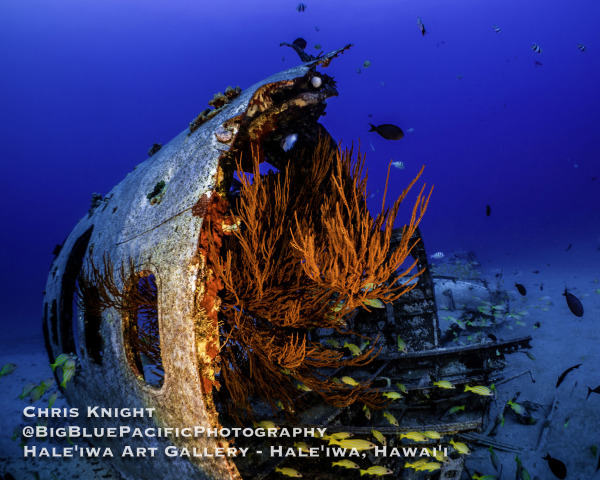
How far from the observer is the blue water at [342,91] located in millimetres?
99125

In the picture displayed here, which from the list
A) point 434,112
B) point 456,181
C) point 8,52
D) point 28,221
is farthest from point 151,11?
point 456,181

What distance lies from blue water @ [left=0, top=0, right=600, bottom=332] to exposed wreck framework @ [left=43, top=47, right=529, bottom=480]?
95159 millimetres

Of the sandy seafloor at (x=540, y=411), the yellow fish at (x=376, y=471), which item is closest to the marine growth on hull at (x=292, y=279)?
the yellow fish at (x=376, y=471)

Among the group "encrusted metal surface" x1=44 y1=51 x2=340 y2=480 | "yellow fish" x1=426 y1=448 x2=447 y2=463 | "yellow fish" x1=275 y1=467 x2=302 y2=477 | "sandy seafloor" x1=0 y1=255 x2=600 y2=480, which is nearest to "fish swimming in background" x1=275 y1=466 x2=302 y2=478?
"yellow fish" x1=275 y1=467 x2=302 y2=477

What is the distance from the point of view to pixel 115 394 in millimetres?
3098

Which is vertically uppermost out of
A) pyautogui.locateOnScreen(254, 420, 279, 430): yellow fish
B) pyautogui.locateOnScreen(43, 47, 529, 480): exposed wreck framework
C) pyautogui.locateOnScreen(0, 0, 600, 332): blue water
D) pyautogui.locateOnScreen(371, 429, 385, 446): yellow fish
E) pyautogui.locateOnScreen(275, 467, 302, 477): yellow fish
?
pyautogui.locateOnScreen(0, 0, 600, 332): blue water

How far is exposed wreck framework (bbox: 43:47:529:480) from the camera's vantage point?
2.20 metres

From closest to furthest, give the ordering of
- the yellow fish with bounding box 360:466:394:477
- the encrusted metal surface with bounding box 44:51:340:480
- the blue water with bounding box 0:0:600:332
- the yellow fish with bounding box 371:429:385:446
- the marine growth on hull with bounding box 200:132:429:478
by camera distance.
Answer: the encrusted metal surface with bounding box 44:51:340:480 < the marine growth on hull with bounding box 200:132:429:478 < the yellow fish with bounding box 360:466:394:477 < the yellow fish with bounding box 371:429:385:446 < the blue water with bounding box 0:0:600:332

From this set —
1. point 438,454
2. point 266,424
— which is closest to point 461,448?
point 438,454

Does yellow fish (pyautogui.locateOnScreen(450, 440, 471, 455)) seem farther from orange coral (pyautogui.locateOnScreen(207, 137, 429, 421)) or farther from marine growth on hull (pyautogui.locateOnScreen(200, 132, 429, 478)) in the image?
orange coral (pyautogui.locateOnScreen(207, 137, 429, 421))

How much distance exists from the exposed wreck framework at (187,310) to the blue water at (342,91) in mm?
95159

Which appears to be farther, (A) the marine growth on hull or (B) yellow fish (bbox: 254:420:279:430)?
(B) yellow fish (bbox: 254:420:279:430)

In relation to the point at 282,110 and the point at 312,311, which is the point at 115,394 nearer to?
the point at 312,311

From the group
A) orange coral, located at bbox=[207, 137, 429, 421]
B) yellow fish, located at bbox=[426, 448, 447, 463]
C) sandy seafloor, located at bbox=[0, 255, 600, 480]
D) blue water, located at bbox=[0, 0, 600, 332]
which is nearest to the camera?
orange coral, located at bbox=[207, 137, 429, 421]
